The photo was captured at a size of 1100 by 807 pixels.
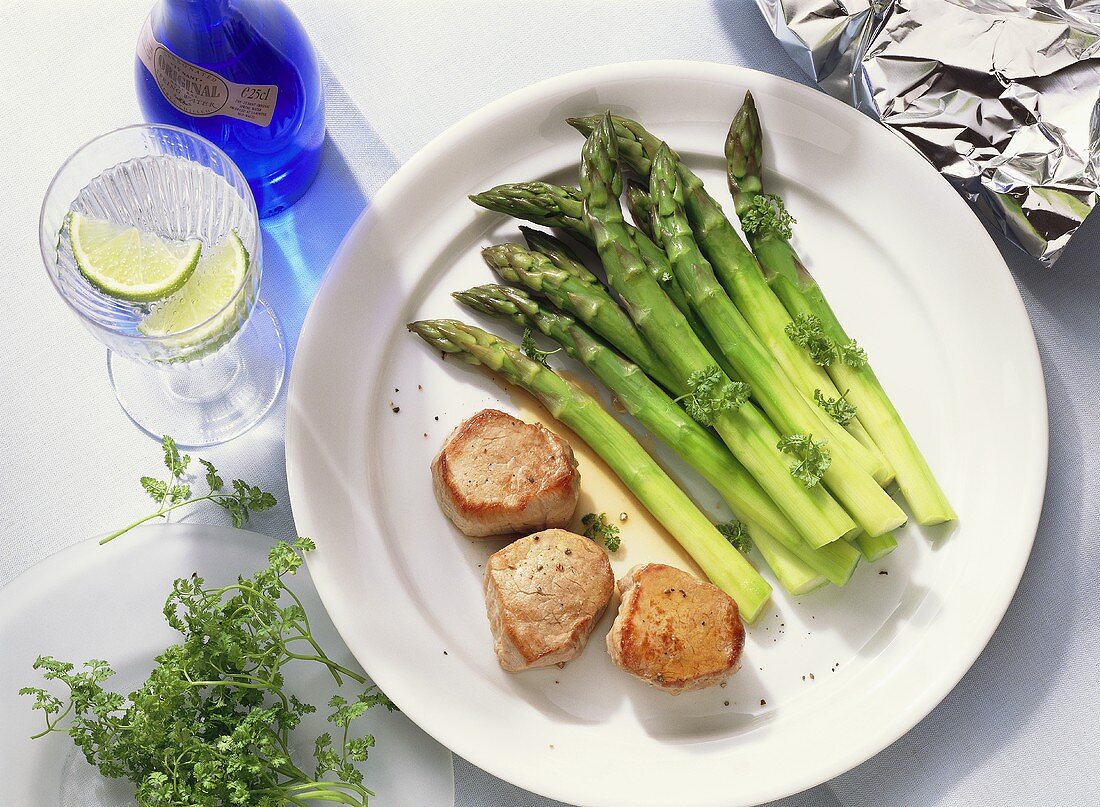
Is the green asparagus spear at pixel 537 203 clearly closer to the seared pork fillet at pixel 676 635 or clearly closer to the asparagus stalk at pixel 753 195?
the asparagus stalk at pixel 753 195

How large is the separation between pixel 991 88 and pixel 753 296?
1227mm

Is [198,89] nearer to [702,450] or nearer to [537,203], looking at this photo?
[537,203]

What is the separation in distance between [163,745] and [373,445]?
1.15m

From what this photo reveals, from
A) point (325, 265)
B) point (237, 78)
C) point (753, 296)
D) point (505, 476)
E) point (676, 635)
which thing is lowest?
point (676, 635)

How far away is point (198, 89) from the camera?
3.12m

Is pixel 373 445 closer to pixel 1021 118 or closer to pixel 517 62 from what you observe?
pixel 517 62

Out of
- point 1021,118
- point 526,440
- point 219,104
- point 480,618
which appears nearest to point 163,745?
point 480,618

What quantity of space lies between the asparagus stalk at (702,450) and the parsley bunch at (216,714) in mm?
1112

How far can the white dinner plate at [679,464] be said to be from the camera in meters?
3.12

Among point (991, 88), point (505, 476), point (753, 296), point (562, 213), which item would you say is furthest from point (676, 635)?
point (991, 88)

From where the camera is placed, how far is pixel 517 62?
3770 mm

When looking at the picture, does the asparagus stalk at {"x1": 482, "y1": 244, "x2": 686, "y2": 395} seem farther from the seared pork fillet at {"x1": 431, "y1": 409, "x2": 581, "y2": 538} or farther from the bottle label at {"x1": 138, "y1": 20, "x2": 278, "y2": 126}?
the bottle label at {"x1": 138, "y1": 20, "x2": 278, "y2": 126}

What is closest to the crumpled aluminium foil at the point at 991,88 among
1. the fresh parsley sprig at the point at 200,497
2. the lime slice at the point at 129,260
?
the lime slice at the point at 129,260

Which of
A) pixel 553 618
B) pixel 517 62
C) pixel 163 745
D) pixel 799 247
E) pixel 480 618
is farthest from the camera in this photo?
pixel 517 62
